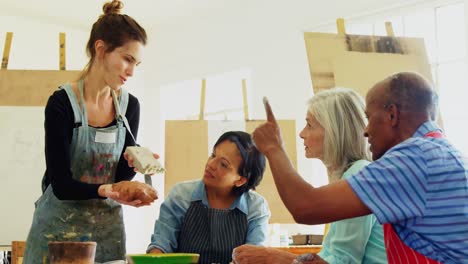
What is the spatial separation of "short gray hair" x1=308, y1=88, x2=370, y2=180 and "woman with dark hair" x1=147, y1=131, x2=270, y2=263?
474 millimetres

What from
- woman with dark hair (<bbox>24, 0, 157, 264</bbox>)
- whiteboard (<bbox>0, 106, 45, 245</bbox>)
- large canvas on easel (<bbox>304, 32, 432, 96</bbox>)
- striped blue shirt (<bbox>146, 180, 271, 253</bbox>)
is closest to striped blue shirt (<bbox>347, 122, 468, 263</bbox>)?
woman with dark hair (<bbox>24, 0, 157, 264</bbox>)

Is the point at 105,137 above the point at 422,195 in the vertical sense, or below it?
above

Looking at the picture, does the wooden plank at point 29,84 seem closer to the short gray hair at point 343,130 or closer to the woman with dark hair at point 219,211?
the woman with dark hair at point 219,211

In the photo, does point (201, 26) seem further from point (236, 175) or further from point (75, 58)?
point (236, 175)

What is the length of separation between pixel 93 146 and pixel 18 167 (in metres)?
2.88

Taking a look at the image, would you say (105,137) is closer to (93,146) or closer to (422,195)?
(93,146)

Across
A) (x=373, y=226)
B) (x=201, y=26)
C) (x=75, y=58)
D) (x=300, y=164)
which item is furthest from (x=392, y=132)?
(x=75, y=58)

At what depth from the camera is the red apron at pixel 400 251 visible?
122 centimetres

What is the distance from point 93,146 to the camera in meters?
2.03

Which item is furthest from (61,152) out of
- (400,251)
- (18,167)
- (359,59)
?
(18,167)

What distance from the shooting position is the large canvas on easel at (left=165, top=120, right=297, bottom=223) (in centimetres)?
427

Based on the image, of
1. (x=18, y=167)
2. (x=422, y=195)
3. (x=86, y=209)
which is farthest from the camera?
(x=18, y=167)

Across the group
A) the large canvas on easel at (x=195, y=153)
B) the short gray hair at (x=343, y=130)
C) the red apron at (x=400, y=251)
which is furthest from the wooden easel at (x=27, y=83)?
the red apron at (x=400, y=251)

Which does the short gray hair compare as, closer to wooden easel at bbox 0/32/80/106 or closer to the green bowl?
the green bowl
